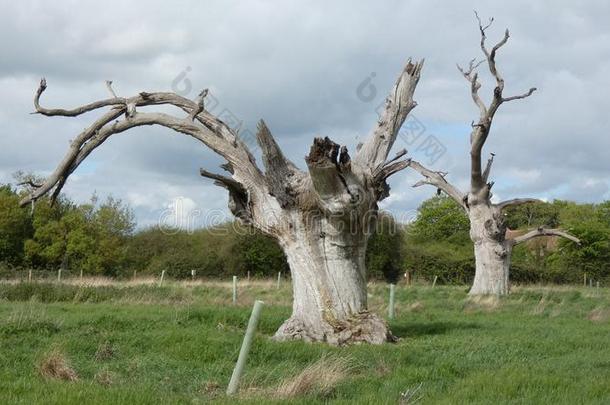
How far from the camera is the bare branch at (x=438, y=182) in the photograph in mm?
28562

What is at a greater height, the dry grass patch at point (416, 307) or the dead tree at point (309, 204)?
the dead tree at point (309, 204)

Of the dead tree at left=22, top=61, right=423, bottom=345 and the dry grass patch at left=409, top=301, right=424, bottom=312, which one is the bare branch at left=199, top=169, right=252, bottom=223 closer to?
the dead tree at left=22, top=61, right=423, bottom=345

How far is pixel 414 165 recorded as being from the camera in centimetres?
3030

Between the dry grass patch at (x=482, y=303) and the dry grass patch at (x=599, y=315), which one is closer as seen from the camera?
the dry grass patch at (x=599, y=315)

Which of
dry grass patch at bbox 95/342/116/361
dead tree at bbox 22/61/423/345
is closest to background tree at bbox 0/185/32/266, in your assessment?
dead tree at bbox 22/61/423/345

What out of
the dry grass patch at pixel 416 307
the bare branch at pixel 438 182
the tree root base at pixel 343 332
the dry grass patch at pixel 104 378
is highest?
the bare branch at pixel 438 182

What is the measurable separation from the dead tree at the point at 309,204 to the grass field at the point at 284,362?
41.6 inches

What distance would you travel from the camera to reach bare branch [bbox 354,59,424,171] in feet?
44.5

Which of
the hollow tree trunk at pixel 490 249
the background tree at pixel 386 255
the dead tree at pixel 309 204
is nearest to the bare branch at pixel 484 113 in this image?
the hollow tree trunk at pixel 490 249

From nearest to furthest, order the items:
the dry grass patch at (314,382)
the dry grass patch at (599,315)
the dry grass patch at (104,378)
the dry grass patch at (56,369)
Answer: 1. the dry grass patch at (314,382)
2. the dry grass patch at (104,378)
3. the dry grass patch at (56,369)
4. the dry grass patch at (599,315)

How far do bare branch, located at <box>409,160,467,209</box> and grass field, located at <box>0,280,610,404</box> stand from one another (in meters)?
11.4

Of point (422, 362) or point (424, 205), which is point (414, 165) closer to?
point (422, 362)

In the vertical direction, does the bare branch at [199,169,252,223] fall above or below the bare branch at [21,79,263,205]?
below

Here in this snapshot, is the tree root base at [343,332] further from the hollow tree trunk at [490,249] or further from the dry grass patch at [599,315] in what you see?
the hollow tree trunk at [490,249]
